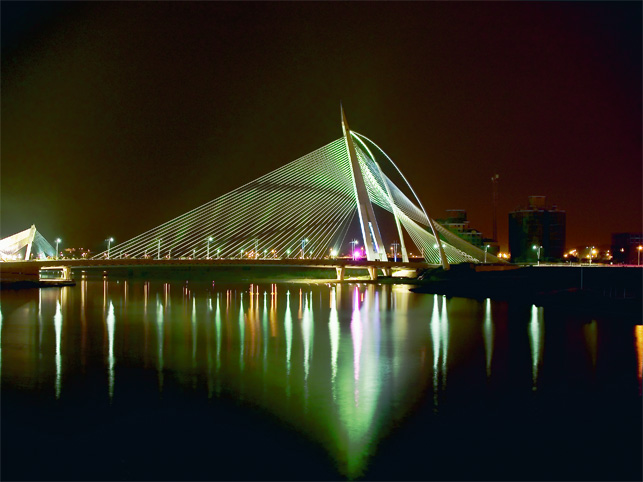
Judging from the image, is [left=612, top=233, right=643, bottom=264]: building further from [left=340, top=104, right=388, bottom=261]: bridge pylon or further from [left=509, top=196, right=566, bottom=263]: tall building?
[left=340, top=104, right=388, bottom=261]: bridge pylon

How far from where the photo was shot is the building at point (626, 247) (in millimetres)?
96012

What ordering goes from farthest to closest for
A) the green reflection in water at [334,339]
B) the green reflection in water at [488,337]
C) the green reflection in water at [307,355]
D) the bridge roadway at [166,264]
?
the bridge roadway at [166,264], the green reflection in water at [488,337], the green reflection in water at [334,339], the green reflection in water at [307,355]

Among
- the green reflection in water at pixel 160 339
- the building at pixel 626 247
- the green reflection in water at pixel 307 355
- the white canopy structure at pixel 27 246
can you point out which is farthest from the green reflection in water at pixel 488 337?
the building at pixel 626 247

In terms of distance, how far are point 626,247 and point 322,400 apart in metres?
101

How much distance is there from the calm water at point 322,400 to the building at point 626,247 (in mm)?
79562

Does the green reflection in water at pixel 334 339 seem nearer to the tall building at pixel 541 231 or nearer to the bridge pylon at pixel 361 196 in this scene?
the bridge pylon at pixel 361 196

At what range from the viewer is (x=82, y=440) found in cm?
923

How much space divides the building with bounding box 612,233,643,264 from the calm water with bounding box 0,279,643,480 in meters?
79.6

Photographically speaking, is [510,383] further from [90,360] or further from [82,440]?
[90,360]

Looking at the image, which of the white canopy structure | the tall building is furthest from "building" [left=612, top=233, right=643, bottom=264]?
the white canopy structure

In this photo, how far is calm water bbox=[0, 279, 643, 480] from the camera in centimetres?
839

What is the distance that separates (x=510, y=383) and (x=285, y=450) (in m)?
5.97

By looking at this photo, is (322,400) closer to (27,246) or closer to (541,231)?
(27,246)

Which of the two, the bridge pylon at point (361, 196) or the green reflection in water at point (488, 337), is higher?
the bridge pylon at point (361, 196)
